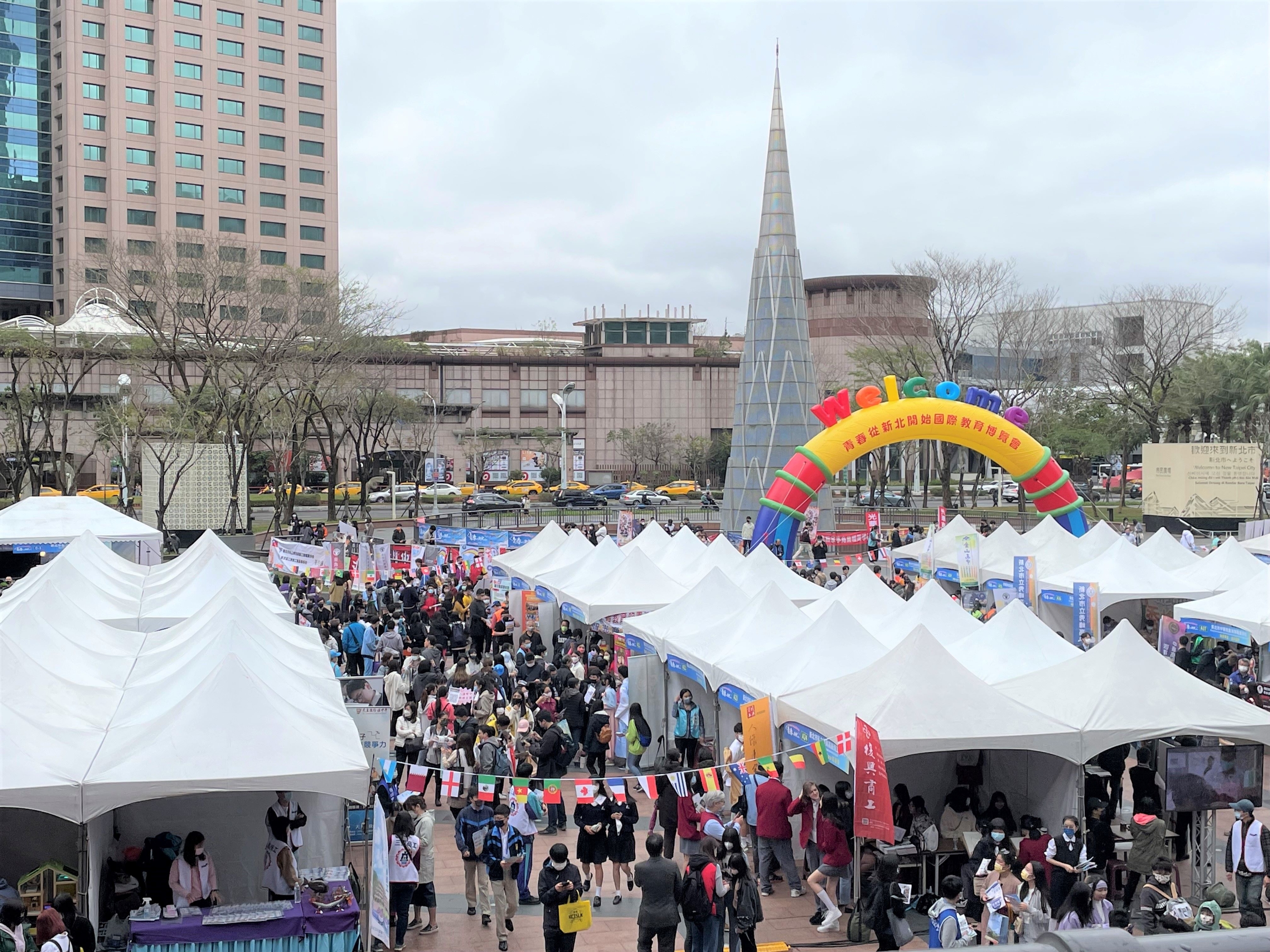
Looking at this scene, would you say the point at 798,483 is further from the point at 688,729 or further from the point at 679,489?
the point at 679,489

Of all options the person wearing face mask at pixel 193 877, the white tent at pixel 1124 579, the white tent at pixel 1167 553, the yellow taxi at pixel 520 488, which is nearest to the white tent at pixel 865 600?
the white tent at pixel 1124 579

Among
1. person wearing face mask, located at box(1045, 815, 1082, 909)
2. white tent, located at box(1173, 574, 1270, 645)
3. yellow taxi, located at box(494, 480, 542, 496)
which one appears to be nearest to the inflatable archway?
white tent, located at box(1173, 574, 1270, 645)

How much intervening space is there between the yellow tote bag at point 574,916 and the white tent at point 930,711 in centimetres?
299

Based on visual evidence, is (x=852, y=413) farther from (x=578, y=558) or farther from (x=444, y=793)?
(x=444, y=793)

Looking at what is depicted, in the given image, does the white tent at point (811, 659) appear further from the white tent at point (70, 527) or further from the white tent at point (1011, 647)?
the white tent at point (70, 527)

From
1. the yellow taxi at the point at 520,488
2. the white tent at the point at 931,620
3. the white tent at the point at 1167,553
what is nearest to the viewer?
the white tent at the point at 931,620

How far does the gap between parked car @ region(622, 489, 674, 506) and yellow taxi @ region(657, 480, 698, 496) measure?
2.25 metres

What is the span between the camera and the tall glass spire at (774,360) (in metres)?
37.6

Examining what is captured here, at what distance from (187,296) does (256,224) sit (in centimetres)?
3545

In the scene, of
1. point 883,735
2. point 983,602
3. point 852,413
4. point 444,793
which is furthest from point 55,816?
point 852,413

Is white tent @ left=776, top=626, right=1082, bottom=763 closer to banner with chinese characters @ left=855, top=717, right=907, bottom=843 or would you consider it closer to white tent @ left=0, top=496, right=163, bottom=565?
banner with chinese characters @ left=855, top=717, right=907, bottom=843

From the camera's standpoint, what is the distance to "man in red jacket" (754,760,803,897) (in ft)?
35.2

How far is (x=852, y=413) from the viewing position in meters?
30.8

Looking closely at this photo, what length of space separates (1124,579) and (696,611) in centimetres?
948
